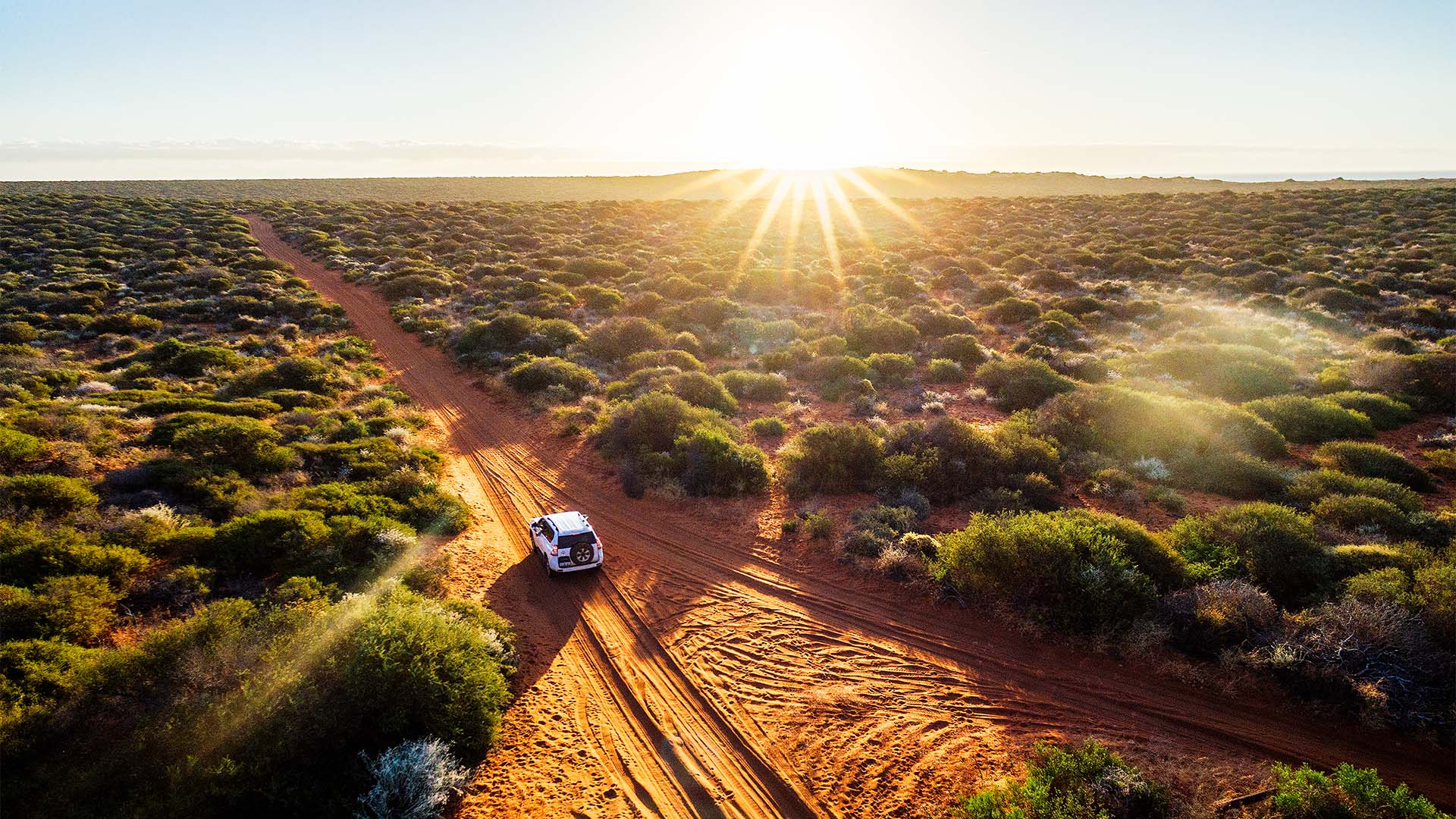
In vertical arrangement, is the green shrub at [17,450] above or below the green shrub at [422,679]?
above

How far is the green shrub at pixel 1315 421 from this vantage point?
638 inches

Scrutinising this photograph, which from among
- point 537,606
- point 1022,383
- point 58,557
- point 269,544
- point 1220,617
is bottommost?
point 537,606

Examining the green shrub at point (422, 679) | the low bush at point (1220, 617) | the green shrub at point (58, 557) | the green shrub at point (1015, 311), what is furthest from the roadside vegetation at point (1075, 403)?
the green shrub at point (58, 557)

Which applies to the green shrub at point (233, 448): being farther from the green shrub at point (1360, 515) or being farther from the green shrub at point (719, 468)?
the green shrub at point (1360, 515)

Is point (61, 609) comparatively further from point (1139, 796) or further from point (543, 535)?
point (1139, 796)

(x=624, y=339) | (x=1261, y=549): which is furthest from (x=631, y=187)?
(x=1261, y=549)

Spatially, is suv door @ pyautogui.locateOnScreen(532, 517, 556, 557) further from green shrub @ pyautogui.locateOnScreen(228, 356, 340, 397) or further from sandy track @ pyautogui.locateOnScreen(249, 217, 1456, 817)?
green shrub @ pyautogui.locateOnScreen(228, 356, 340, 397)

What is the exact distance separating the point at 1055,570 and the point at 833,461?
6250 mm

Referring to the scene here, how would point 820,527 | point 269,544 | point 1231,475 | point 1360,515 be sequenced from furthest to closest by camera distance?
point 1231,475 → point 820,527 → point 1360,515 → point 269,544

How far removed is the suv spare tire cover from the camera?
37.4 feet

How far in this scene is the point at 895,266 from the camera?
40688 mm

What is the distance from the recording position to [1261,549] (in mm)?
10008

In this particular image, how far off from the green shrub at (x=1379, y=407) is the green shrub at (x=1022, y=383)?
736 cm

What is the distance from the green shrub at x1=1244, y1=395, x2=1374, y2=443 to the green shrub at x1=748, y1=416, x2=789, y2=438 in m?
14.1
